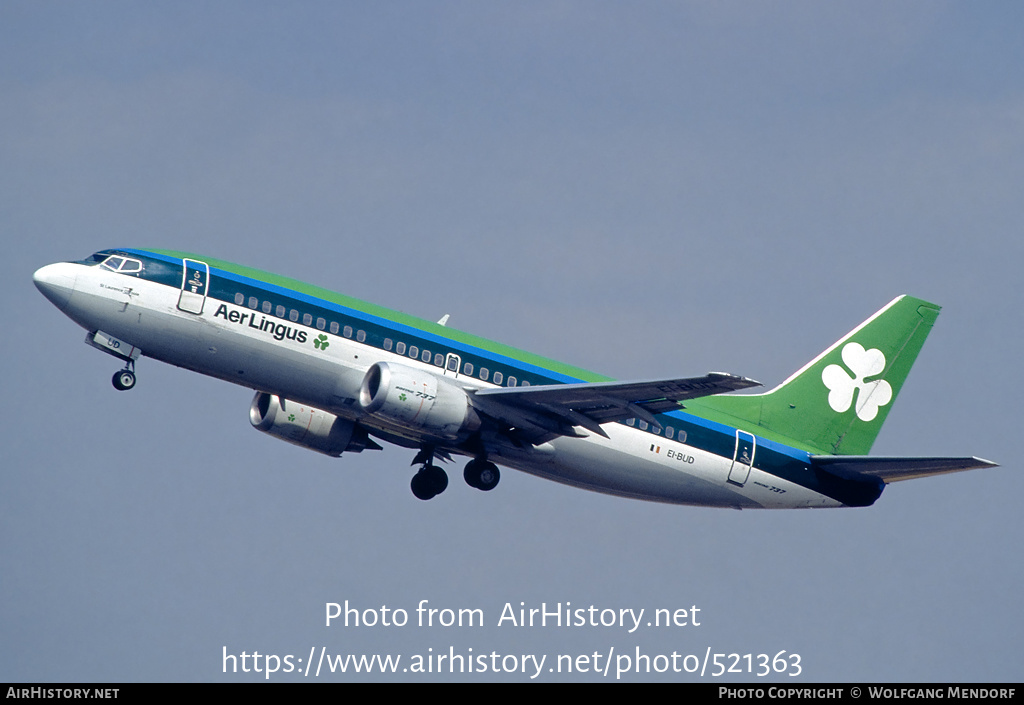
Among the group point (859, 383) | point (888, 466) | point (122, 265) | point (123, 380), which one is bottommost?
point (123, 380)

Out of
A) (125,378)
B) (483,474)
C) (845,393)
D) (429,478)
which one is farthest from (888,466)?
(125,378)

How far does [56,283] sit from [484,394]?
470 inches

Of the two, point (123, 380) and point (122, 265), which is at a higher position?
point (122, 265)

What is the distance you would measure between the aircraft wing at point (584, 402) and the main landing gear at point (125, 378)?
955cm

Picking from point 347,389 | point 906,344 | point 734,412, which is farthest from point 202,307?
point 906,344

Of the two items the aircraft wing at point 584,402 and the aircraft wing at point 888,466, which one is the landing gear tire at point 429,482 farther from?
the aircraft wing at point 888,466

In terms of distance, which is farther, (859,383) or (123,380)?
(859,383)

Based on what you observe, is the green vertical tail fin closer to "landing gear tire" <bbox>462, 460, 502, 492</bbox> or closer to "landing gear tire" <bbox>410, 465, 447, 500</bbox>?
"landing gear tire" <bbox>462, 460, 502, 492</bbox>

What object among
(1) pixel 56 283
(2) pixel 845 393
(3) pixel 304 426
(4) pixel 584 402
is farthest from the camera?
(2) pixel 845 393

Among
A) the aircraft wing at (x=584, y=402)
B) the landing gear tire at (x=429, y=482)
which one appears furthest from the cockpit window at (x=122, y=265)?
the landing gear tire at (x=429, y=482)

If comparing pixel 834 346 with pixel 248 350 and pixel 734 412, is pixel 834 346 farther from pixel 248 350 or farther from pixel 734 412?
pixel 248 350

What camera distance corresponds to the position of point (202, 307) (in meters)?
34.8

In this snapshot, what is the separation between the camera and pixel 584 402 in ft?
118

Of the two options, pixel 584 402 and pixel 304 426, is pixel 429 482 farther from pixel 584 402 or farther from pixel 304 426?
pixel 584 402
